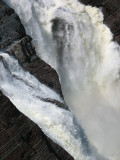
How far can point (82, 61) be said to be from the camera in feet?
39.2

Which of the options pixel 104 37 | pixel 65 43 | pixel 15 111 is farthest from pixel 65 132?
pixel 104 37

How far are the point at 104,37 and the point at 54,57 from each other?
2482mm

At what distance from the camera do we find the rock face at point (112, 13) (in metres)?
12.8

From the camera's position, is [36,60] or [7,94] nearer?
[7,94]

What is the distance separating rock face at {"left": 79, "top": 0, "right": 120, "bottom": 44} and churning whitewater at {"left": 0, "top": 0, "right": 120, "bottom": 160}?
195 mm

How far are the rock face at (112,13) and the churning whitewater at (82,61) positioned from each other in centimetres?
19

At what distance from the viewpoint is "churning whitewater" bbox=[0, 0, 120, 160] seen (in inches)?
418

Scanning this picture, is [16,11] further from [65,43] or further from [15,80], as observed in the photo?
[15,80]

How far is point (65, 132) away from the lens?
8484mm

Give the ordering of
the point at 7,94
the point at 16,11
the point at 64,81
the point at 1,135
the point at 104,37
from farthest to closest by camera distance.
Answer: the point at 104,37
the point at 64,81
the point at 16,11
the point at 7,94
the point at 1,135

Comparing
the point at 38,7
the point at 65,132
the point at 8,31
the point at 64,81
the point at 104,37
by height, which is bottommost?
the point at 65,132

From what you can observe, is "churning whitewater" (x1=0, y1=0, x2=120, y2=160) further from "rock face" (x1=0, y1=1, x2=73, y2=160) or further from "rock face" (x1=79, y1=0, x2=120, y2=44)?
"rock face" (x1=0, y1=1, x2=73, y2=160)

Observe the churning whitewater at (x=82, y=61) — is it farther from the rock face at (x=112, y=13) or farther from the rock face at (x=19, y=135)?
the rock face at (x=19, y=135)

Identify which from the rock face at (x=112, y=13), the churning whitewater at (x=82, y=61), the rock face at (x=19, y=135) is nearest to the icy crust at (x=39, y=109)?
the churning whitewater at (x=82, y=61)
